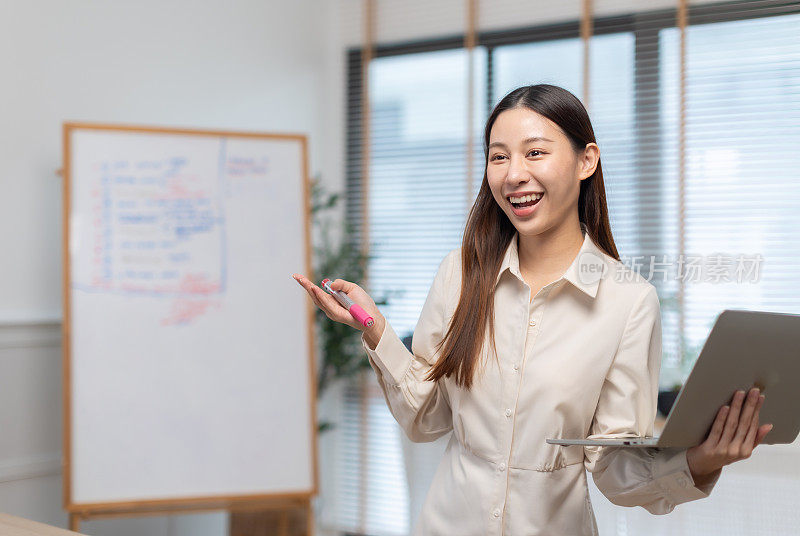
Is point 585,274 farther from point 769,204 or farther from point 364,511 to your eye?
point 364,511

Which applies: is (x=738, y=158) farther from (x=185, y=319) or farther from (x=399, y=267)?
(x=185, y=319)

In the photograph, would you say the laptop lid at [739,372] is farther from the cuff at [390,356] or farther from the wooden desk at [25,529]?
the wooden desk at [25,529]

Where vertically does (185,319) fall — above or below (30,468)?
above

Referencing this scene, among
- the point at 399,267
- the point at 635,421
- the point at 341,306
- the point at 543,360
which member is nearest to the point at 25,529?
the point at 341,306

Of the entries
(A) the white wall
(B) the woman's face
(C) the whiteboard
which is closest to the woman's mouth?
(B) the woman's face

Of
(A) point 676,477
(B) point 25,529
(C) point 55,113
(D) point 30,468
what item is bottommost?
(D) point 30,468

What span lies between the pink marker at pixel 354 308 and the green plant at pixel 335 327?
6.18 ft

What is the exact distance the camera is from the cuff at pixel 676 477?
1223 millimetres

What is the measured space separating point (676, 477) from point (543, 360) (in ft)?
0.88

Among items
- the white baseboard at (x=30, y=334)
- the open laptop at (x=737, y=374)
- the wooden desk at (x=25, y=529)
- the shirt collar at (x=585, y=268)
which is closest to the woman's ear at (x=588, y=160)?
the shirt collar at (x=585, y=268)

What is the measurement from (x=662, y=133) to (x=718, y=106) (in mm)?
218

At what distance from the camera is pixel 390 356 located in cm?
138

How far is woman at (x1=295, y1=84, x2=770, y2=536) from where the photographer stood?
1295 mm

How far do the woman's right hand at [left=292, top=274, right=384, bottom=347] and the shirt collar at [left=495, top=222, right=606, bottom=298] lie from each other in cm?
22
